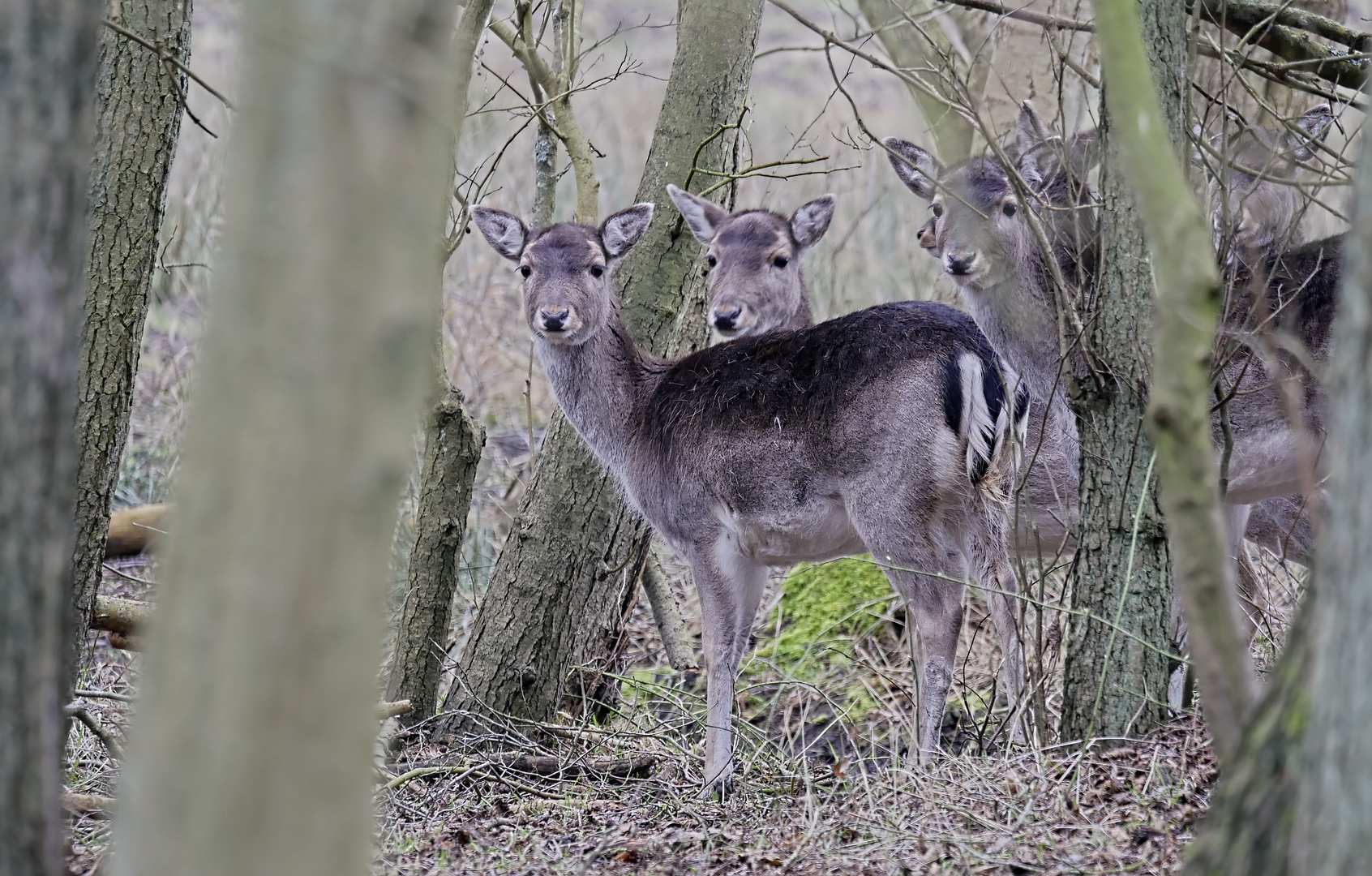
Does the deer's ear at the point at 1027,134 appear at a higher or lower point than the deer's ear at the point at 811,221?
higher

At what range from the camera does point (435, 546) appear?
562 centimetres

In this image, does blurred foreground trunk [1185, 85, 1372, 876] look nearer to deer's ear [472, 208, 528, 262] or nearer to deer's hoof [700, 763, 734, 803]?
deer's hoof [700, 763, 734, 803]

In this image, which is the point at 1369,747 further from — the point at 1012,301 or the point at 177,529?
the point at 1012,301

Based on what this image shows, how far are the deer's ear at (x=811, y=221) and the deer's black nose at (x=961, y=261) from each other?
1.34m

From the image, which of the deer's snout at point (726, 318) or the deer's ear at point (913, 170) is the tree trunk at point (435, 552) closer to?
the deer's snout at point (726, 318)

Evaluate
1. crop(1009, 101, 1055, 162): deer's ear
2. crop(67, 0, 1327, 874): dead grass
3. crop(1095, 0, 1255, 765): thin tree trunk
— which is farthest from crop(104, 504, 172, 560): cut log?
crop(1095, 0, 1255, 765): thin tree trunk

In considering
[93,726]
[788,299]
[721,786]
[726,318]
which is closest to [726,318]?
[726,318]

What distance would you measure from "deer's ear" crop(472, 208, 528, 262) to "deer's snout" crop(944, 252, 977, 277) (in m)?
1.96

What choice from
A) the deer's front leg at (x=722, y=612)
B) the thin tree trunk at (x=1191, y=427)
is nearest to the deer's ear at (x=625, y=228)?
the deer's front leg at (x=722, y=612)

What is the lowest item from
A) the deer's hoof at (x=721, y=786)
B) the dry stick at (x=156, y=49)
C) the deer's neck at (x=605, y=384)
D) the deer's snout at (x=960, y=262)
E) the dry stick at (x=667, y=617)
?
the deer's hoof at (x=721, y=786)

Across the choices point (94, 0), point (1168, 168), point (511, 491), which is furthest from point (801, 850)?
point (511, 491)

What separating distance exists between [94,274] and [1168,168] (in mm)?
3168

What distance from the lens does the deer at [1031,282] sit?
5.74m

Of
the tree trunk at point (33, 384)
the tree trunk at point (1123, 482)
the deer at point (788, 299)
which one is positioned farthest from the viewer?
the deer at point (788, 299)
